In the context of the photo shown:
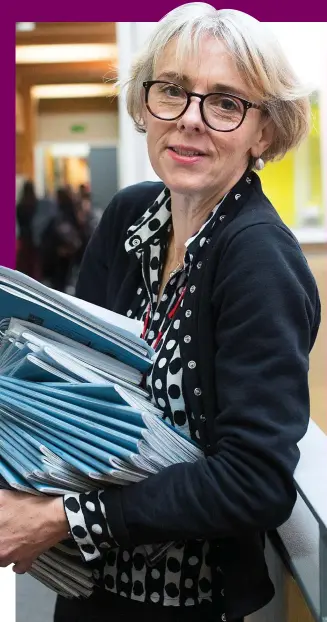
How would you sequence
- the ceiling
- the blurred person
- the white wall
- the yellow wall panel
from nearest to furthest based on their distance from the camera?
1. the yellow wall panel
2. the ceiling
3. the blurred person
4. the white wall

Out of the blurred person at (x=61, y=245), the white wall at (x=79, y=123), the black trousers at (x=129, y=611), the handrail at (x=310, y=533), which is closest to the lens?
the handrail at (x=310, y=533)

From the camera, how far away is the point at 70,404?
1113 millimetres

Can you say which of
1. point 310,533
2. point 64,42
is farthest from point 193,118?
point 64,42

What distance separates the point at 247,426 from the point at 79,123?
579cm

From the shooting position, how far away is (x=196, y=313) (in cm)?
117

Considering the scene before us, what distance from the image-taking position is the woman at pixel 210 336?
1.05 meters

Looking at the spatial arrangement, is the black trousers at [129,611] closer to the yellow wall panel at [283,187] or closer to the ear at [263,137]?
the ear at [263,137]

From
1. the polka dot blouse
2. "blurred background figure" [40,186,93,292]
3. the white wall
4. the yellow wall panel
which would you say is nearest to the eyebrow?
the polka dot blouse

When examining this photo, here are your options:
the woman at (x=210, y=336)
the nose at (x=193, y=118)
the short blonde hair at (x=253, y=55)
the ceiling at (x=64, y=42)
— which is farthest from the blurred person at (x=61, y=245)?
the nose at (x=193, y=118)

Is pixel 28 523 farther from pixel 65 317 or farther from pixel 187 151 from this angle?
pixel 187 151

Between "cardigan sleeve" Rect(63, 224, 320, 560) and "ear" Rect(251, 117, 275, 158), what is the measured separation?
261mm

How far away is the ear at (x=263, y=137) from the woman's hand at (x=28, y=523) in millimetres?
643

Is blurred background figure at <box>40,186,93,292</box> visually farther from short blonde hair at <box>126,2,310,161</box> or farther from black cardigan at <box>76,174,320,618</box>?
black cardigan at <box>76,174,320,618</box>

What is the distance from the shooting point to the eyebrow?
1.21m
